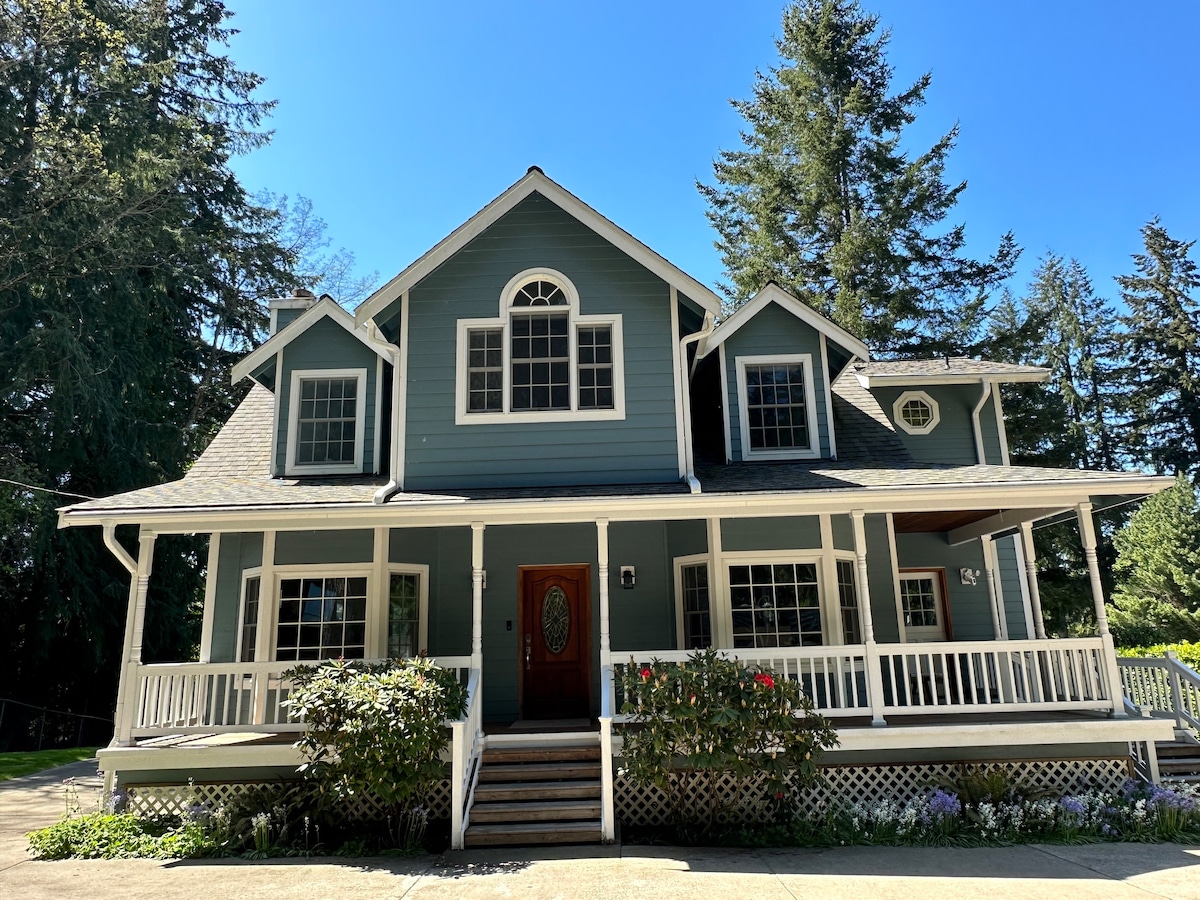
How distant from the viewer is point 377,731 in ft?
23.7

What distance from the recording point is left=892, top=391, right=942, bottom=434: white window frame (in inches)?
531

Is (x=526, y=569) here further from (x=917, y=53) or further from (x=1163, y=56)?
(x=917, y=53)

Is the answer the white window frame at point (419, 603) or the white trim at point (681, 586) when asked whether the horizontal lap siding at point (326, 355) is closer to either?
the white window frame at point (419, 603)

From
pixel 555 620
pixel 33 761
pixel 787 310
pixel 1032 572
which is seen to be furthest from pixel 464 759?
pixel 33 761

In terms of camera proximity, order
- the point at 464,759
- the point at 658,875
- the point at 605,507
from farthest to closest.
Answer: the point at 605,507 < the point at 464,759 < the point at 658,875

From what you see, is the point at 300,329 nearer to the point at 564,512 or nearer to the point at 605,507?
the point at 564,512

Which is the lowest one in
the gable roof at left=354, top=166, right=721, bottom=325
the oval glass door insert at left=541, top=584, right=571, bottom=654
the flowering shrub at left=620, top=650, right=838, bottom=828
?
the flowering shrub at left=620, top=650, right=838, bottom=828

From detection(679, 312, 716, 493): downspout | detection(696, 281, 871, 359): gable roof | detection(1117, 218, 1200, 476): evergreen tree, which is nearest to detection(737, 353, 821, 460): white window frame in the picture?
detection(696, 281, 871, 359): gable roof

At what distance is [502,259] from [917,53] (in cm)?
2098

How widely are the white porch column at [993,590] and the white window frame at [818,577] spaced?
353 centimetres

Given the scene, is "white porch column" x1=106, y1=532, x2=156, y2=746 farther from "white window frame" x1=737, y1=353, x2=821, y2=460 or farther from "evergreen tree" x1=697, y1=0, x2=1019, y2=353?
"evergreen tree" x1=697, y1=0, x2=1019, y2=353

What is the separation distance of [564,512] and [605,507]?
0.47 m

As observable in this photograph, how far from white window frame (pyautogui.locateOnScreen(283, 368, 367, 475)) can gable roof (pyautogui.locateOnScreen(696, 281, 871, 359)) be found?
498cm

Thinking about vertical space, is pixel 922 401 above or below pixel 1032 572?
above
